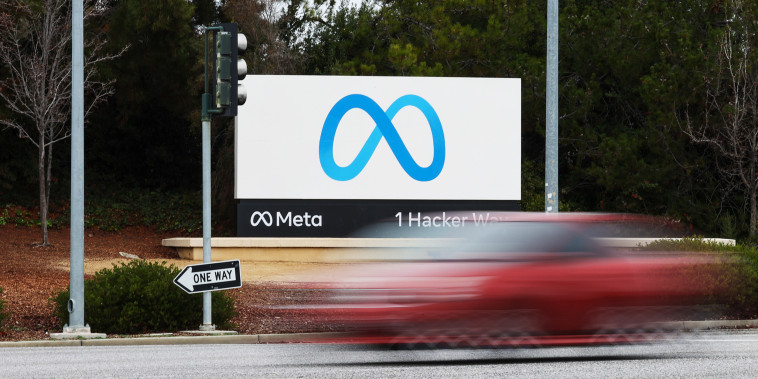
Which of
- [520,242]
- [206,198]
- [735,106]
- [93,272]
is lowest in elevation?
[93,272]

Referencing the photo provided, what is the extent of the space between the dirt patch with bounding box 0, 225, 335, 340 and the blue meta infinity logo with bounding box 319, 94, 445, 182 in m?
2.97

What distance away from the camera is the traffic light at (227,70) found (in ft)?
46.0

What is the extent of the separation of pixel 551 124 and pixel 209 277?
7163mm

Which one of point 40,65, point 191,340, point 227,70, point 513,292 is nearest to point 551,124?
point 227,70

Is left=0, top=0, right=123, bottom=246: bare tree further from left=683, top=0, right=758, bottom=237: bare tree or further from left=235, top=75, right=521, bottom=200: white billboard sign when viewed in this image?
left=683, top=0, right=758, bottom=237: bare tree

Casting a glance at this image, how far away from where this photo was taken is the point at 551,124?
708 inches

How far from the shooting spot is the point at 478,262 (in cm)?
989

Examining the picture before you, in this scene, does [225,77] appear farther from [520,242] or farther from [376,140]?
[376,140]

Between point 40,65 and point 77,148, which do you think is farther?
point 40,65

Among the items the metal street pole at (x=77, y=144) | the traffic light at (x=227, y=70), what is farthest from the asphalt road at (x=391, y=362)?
the traffic light at (x=227, y=70)

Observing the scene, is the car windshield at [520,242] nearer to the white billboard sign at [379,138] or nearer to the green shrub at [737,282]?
the green shrub at [737,282]

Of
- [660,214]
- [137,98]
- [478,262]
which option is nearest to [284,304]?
[478,262]

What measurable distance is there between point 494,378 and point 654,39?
24.0m

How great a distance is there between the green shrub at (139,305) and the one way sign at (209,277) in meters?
0.72
